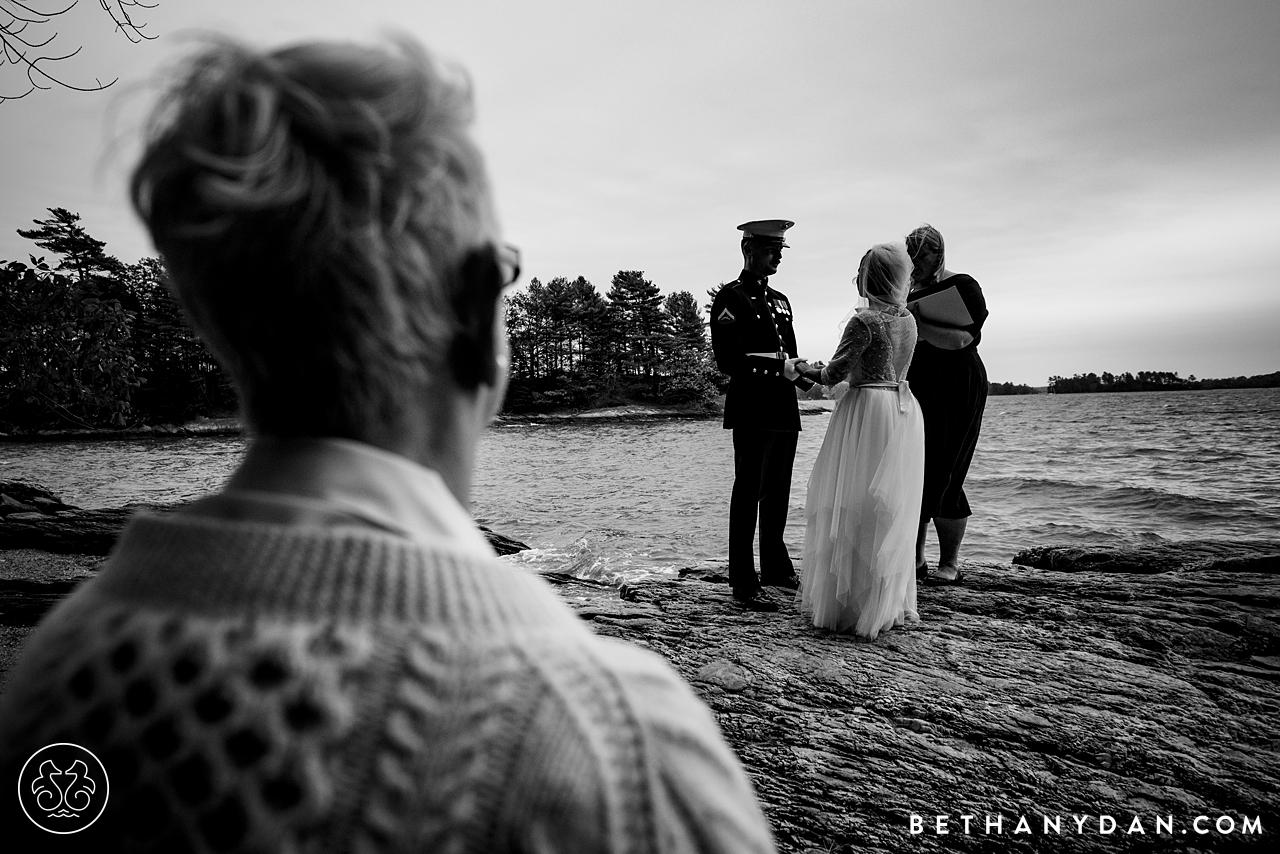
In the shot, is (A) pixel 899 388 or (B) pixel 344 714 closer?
(B) pixel 344 714

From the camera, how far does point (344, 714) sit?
581mm

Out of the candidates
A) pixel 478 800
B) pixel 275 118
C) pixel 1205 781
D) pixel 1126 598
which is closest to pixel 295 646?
pixel 478 800

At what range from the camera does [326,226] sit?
26.2 inches

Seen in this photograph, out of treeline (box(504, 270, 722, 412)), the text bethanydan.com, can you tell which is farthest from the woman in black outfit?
treeline (box(504, 270, 722, 412))

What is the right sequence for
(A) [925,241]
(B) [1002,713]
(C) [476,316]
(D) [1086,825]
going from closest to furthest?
(C) [476,316], (D) [1086,825], (B) [1002,713], (A) [925,241]

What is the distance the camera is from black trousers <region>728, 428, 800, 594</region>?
5.64 meters

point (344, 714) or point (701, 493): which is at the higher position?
point (344, 714)

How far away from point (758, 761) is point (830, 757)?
30cm

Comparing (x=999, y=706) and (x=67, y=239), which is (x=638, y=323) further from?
(x=999, y=706)

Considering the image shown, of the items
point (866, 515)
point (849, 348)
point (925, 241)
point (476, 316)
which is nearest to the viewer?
point (476, 316)

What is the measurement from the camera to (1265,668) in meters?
4.06

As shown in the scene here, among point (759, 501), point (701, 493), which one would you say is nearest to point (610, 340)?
point (701, 493)

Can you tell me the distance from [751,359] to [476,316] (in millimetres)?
5157

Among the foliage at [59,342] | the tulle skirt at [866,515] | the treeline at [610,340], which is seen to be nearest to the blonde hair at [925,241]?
the tulle skirt at [866,515]
